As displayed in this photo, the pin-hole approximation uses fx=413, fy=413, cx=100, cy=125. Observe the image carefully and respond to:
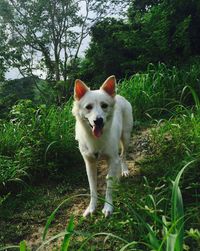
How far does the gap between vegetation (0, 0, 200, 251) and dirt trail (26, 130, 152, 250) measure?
15mm

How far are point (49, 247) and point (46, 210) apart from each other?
799mm

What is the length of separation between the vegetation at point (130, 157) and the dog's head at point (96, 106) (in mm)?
639

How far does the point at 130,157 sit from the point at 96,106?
1595 millimetres

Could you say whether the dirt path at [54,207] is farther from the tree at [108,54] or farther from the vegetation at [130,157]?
the tree at [108,54]

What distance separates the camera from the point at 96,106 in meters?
3.72

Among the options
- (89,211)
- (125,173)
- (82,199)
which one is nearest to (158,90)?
(125,173)

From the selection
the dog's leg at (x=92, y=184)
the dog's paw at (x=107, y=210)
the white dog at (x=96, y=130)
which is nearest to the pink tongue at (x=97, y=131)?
the white dog at (x=96, y=130)

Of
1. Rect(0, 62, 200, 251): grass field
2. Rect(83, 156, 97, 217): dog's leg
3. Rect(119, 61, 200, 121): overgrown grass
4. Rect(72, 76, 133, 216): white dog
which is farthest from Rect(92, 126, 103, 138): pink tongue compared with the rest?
Rect(119, 61, 200, 121): overgrown grass

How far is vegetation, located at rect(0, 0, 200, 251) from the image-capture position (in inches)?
115

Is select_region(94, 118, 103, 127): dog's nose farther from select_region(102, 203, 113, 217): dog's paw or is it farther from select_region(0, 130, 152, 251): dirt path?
select_region(0, 130, 152, 251): dirt path

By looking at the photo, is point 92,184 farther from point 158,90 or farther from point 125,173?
point 158,90

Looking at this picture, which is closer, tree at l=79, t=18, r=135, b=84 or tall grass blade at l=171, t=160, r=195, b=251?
tall grass blade at l=171, t=160, r=195, b=251

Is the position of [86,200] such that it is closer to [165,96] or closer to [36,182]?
[36,182]

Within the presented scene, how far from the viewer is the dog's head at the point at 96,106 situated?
3662 millimetres
